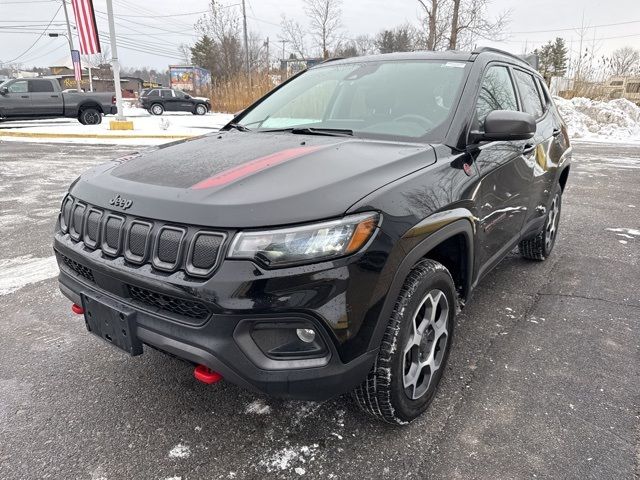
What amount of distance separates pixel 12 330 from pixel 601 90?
2679cm

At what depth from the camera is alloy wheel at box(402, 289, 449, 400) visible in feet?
6.93

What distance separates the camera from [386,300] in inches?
72.2

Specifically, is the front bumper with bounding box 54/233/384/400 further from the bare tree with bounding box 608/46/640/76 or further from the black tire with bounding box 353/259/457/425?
the bare tree with bounding box 608/46/640/76

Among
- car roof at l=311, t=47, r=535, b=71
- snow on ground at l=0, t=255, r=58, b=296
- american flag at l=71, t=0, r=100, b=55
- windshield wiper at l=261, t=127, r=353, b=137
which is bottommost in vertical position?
snow on ground at l=0, t=255, r=58, b=296

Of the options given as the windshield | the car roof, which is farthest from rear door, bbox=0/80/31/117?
the car roof

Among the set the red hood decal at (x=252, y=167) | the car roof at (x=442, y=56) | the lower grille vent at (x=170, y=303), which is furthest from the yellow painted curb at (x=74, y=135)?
the lower grille vent at (x=170, y=303)

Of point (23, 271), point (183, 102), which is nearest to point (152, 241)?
point (23, 271)

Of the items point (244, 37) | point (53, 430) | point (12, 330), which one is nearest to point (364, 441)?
point (53, 430)

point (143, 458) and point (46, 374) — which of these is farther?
point (46, 374)

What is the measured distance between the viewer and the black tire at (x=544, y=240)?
421 centimetres

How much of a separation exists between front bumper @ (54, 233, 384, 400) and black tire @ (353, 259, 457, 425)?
13cm

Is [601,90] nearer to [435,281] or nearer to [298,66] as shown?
[298,66]

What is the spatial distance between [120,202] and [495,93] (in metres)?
2.36

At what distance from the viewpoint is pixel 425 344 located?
2.23 m
